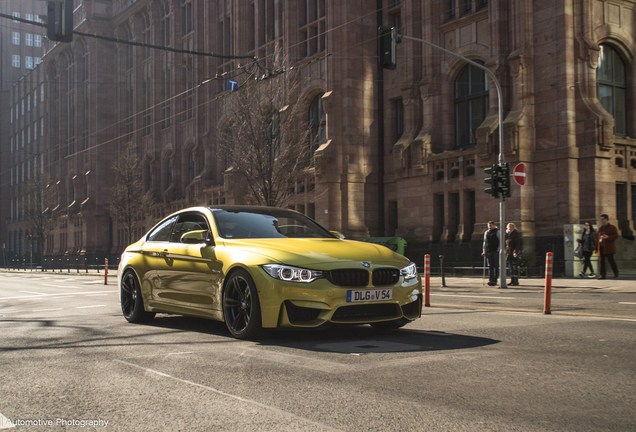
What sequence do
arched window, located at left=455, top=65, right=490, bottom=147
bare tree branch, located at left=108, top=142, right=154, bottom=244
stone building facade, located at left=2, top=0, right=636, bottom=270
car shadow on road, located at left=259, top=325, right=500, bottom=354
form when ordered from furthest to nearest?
bare tree branch, located at left=108, top=142, right=154, bottom=244, arched window, located at left=455, top=65, right=490, bottom=147, stone building facade, located at left=2, top=0, right=636, bottom=270, car shadow on road, located at left=259, top=325, right=500, bottom=354

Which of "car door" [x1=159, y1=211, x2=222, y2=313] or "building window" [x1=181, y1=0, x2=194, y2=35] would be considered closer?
"car door" [x1=159, y1=211, x2=222, y2=313]

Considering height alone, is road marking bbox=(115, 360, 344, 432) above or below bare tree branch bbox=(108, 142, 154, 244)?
below

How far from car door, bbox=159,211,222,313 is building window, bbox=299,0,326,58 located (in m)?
26.5

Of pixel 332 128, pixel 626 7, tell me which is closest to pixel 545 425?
pixel 626 7

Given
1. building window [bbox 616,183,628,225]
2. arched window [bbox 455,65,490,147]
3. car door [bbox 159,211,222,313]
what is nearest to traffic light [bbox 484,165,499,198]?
building window [bbox 616,183,628,225]

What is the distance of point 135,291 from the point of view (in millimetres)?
9500

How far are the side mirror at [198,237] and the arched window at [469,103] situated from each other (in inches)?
849

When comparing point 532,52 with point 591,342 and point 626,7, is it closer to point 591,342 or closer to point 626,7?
point 626,7

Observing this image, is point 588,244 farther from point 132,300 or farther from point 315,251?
point 315,251

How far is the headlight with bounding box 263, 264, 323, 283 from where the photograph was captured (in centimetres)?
686

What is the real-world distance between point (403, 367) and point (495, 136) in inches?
834

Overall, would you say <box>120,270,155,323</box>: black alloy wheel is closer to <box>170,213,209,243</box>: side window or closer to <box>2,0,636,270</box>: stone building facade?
<box>170,213,209,243</box>: side window

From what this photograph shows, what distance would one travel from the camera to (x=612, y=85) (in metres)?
26.2

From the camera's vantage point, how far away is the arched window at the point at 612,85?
2594 centimetres
